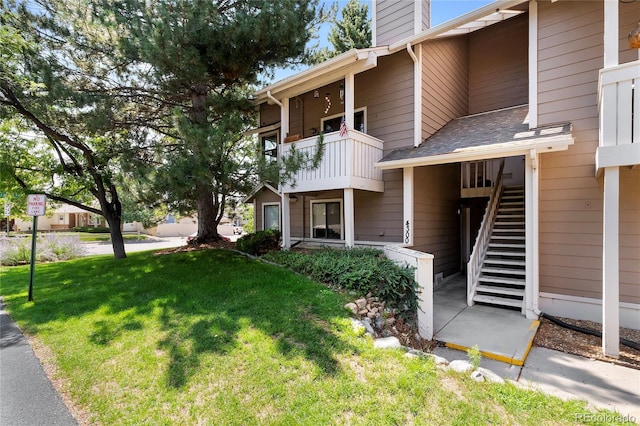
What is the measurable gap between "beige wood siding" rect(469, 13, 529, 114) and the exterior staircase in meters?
2.80

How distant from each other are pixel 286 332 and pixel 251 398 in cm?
109

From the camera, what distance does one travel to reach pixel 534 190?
19.7ft

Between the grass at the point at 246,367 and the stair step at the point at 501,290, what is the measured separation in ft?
12.2

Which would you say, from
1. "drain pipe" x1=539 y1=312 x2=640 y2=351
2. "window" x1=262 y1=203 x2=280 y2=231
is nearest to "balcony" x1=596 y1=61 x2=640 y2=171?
"drain pipe" x1=539 y1=312 x2=640 y2=351

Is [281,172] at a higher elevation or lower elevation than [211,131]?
lower

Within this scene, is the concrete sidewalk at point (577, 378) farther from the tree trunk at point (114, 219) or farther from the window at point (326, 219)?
the tree trunk at point (114, 219)

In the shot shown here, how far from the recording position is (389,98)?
8.05m

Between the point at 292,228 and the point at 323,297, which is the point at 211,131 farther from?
the point at 292,228

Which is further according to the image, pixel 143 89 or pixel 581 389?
pixel 143 89

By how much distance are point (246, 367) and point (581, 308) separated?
631 centimetres

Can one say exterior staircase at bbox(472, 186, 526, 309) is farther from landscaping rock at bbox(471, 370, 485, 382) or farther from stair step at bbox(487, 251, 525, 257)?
landscaping rock at bbox(471, 370, 485, 382)

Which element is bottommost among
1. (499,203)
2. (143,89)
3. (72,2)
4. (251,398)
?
(251,398)

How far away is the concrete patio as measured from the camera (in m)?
4.55

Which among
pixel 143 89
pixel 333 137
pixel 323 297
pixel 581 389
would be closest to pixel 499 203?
pixel 333 137
